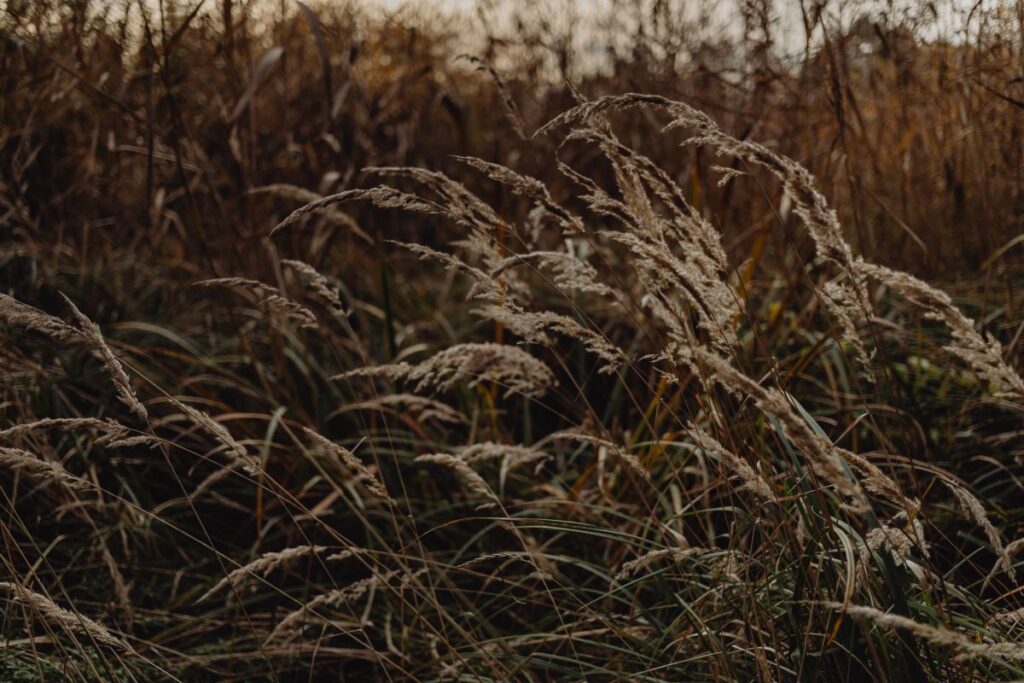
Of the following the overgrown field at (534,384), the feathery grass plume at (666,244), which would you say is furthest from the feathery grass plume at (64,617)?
the feathery grass plume at (666,244)

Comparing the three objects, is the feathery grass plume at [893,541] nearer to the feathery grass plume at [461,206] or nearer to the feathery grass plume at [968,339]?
the feathery grass plume at [968,339]

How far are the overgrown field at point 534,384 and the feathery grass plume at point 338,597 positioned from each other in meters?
0.02

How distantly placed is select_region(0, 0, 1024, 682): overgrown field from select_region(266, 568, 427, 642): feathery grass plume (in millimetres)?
18

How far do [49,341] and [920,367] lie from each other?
2.54 meters

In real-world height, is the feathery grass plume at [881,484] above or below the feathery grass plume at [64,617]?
above

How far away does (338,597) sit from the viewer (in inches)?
55.0

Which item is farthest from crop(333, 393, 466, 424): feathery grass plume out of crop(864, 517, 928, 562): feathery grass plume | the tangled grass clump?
crop(864, 517, 928, 562): feathery grass plume

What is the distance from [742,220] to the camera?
3475 millimetres

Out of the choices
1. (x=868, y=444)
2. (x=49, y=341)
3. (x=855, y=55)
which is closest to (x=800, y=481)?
(x=868, y=444)

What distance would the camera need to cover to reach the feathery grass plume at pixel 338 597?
1215mm

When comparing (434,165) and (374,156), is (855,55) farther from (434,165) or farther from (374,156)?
(434,165)

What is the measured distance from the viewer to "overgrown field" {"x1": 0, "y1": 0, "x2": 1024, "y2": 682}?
3.54 feet

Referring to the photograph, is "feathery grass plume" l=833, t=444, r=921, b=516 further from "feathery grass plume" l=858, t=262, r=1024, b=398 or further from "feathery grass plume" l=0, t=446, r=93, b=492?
"feathery grass plume" l=0, t=446, r=93, b=492

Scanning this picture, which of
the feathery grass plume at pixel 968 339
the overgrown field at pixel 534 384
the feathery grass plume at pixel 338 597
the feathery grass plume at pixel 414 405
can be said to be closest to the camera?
the feathery grass plume at pixel 968 339
